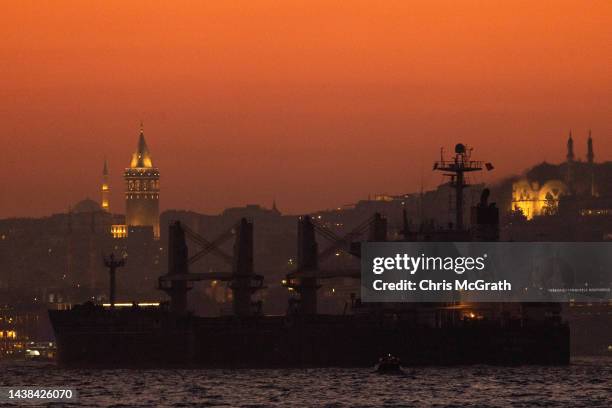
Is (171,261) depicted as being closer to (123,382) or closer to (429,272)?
(429,272)

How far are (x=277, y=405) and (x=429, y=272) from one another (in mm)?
43260

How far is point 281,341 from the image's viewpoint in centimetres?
15200

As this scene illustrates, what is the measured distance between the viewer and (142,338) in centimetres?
15612

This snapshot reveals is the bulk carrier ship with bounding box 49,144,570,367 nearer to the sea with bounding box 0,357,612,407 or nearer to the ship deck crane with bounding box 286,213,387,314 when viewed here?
the ship deck crane with bounding box 286,213,387,314

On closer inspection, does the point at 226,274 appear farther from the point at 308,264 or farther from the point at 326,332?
the point at 326,332

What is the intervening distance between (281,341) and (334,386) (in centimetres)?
3206

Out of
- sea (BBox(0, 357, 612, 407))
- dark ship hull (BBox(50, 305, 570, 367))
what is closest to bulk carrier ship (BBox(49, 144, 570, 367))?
dark ship hull (BBox(50, 305, 570, 367))

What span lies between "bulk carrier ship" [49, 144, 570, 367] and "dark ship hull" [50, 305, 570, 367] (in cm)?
7

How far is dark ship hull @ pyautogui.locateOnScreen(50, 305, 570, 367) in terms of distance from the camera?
5792 inches

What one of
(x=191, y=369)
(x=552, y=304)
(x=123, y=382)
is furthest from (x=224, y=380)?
(x=552, y=304)

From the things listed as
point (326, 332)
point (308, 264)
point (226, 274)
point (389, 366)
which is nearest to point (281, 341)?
point (326, 332)

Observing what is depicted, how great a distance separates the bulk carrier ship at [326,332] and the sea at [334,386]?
4.46 m

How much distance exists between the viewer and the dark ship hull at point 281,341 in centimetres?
→ 14712

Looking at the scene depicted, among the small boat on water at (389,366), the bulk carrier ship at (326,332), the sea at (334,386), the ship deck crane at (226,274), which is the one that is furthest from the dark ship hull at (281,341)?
the small boat on water at (389,366)
